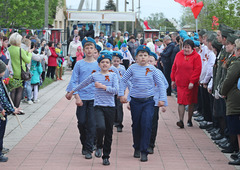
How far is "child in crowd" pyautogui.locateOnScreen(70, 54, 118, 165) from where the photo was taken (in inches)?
311

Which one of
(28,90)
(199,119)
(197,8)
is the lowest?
(199,119)

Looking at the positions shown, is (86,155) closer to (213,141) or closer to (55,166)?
(55,166)

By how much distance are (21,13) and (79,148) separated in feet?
115

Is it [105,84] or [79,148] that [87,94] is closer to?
[105,84]

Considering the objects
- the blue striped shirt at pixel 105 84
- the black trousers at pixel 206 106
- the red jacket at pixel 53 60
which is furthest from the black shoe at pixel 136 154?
the red jacket at pixel 53 60

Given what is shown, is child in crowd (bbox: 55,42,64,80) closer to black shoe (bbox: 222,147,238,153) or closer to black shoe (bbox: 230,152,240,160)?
black shoe (bbox: 222,147,238,153)

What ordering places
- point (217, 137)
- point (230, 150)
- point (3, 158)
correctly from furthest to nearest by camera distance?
point (217, 137), point (230, 150), point (3, 158)

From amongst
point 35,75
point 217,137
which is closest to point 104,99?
point 217,137

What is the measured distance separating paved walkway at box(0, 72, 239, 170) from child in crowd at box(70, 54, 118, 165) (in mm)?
410

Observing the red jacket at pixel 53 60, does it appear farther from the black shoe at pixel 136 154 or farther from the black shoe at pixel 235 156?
the black shoe at pixel 235 156

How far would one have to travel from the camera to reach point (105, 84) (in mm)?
7961

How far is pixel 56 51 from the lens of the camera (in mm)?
22078

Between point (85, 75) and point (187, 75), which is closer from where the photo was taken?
point (85, 75)

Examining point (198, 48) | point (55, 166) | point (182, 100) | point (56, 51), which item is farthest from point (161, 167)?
point (56, 51)
